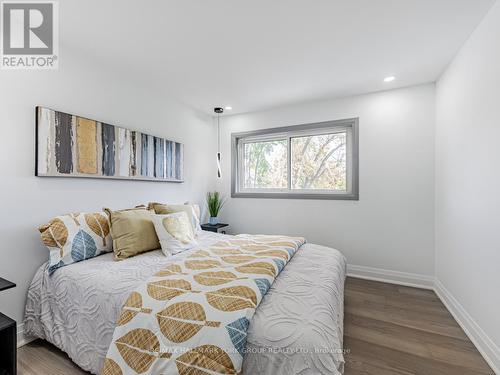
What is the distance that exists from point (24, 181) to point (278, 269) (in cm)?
210

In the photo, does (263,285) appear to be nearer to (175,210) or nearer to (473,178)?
(175,210)

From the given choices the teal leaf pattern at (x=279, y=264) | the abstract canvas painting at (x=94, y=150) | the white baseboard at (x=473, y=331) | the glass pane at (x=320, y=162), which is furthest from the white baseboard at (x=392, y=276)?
the abstract canvas painting at (x=94, y=150)

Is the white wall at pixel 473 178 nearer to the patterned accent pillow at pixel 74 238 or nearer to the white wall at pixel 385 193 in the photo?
the white wall at pixel 385 193

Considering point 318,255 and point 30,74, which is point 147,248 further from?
point 30,74

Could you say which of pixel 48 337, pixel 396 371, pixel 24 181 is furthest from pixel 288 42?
pixel 48 337

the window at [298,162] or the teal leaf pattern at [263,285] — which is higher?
the window at [298,162]

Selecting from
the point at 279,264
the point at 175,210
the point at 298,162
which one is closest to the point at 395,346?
the point at 279,264

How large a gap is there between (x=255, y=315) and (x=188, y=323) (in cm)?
33

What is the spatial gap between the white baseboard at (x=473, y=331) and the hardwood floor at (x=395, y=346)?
4 centimetres

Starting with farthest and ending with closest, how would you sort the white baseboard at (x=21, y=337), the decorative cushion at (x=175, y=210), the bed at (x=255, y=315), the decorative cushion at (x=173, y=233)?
the decorative cushion at (x=175, y=210) < the decorative cushion at (x=173, y=233) < the white baseboard at (x=21, y=337) < the bed at (x=255, y=315)

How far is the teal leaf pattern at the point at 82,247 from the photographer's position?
1.87 meters

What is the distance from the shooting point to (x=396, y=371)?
1.56 metres

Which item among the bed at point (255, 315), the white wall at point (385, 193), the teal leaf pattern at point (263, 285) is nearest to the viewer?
the bed at point (255, 315)

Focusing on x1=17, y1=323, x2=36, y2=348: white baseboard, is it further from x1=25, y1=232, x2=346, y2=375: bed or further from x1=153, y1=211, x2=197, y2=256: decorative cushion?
x1=153, y1=211, x2=197, y2=256: decorative cushion
